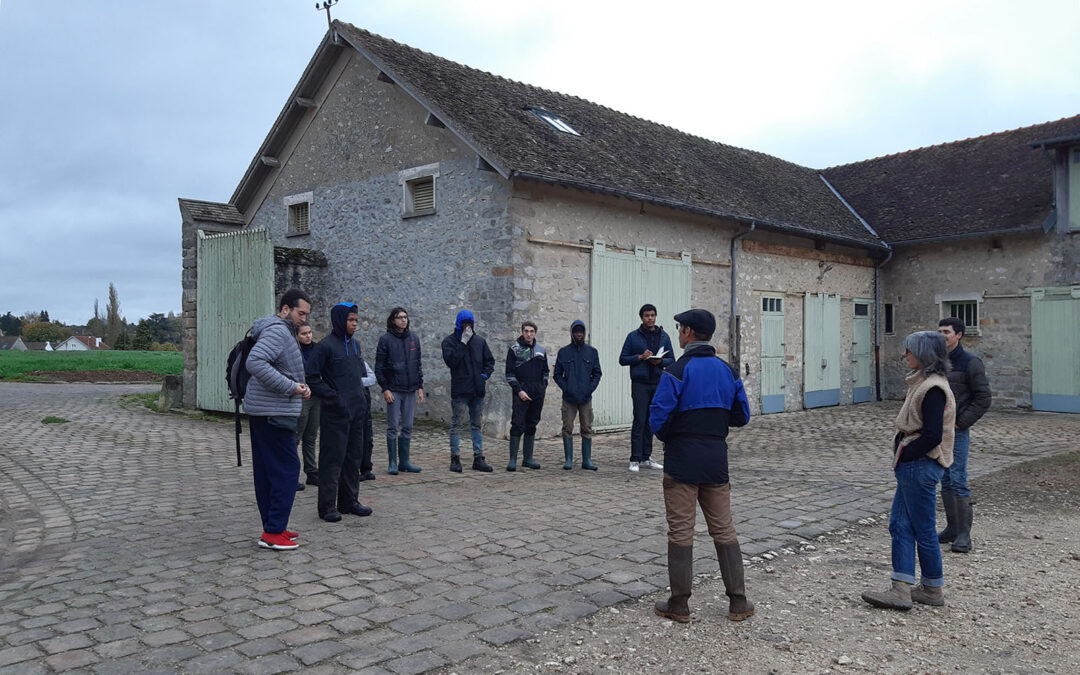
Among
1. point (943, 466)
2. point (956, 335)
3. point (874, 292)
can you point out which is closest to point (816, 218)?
point (874, 292)

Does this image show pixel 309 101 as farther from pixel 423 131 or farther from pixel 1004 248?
pixel 1004 248

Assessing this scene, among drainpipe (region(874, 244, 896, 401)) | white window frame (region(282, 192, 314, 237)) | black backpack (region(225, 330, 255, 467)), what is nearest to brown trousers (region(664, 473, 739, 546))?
black backpack (region(225, 330, 255, 467))

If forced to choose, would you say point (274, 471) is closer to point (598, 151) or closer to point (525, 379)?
point (525, 379)

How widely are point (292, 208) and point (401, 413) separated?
8.28 meters

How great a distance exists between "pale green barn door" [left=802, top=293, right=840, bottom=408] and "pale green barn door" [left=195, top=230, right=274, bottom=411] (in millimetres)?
10530

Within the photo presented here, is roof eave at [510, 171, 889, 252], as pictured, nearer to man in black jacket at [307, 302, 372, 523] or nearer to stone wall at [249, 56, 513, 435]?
stone wall at [249, 56, 513, 435]

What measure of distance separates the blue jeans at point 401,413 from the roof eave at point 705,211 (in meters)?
3.71

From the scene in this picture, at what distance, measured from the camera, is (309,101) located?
576 inches

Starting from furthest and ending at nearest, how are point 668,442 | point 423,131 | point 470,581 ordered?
point 423,131 < point 470,581 < point 668,442

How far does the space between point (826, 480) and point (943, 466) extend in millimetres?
4280

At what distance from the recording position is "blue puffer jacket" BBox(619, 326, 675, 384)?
8844mm

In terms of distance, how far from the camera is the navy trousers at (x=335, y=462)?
6.20 m

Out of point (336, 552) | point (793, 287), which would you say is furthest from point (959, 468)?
point (793, 287)

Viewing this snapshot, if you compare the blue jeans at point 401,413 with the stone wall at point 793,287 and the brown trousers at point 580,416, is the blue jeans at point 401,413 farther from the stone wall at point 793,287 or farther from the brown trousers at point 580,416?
the stone wall at point 793,287
